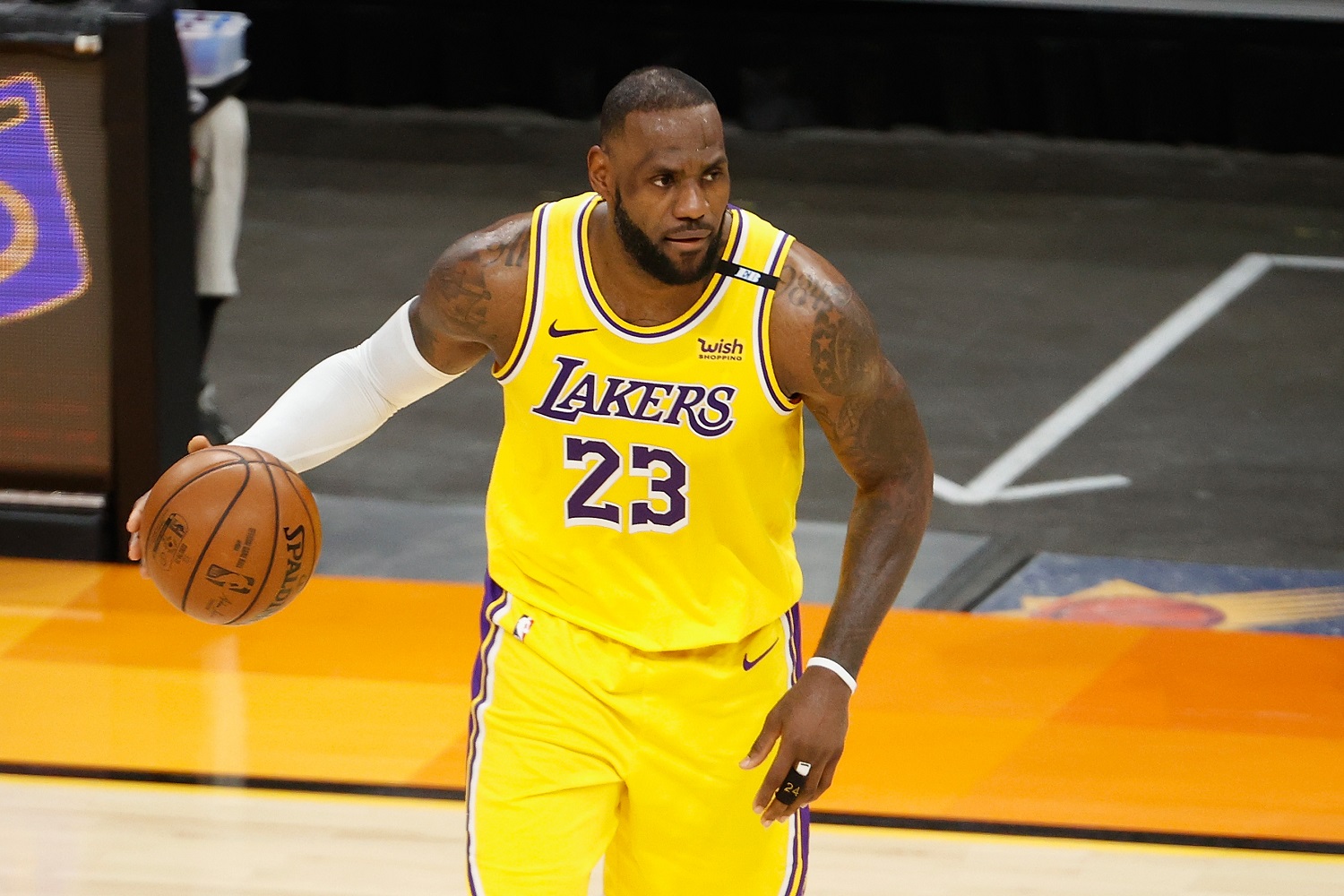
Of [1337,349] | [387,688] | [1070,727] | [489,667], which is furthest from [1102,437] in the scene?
[489,667]

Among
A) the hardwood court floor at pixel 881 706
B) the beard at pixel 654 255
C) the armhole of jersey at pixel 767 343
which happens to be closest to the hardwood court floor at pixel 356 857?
the hardwood court floor at pixel 881 706

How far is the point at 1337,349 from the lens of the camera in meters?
8.76

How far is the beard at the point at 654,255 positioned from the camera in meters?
2.85

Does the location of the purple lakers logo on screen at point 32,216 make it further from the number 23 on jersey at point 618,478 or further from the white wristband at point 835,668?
the white wristband at point 835,668

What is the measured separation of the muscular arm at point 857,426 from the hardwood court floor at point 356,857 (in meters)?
1.33

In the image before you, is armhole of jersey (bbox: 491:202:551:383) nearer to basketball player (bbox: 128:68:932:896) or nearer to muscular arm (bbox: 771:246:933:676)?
basketball player (bbox: 128:68:932:896)

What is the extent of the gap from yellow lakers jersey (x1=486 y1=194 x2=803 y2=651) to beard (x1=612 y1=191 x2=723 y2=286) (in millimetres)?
92

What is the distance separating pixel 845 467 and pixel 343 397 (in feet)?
2.89

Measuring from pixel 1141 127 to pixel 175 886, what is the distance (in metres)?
9.73

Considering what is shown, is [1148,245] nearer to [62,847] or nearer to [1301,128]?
[1301,128]

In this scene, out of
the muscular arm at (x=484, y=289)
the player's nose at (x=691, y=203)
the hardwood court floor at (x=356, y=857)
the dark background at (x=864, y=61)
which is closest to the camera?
the player's nose at (x=691, y=203)

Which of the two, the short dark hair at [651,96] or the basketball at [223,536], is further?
the basketball at [223,536]

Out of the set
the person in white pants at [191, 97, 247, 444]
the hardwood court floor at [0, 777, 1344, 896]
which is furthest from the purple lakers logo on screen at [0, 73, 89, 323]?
the hardwood court floor at [0, 777, 1344, 896]

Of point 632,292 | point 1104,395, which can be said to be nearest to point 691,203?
point 632,292
